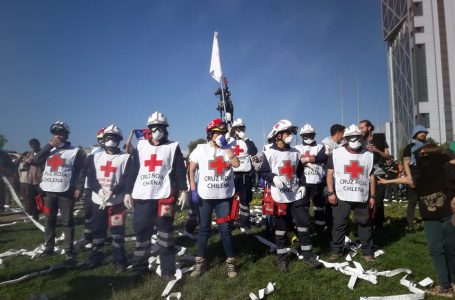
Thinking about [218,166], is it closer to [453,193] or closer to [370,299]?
[370,299]

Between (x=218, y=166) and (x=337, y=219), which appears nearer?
(x=218, y=166)

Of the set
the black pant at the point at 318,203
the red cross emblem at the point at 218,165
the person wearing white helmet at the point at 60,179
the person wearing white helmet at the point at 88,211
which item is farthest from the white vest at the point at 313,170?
the person wearing white helmet at the point at 60,179

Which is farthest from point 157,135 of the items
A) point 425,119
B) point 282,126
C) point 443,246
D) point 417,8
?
point 417,8

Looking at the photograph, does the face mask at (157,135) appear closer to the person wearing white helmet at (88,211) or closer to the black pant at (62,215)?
the person wearing white helmet at (88,211)

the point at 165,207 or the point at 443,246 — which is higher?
the point at 165,207

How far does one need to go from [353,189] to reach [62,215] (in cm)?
534

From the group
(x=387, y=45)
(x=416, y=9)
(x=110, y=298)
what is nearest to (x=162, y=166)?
(x=110, y=298)

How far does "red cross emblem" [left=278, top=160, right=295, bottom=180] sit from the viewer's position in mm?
5555

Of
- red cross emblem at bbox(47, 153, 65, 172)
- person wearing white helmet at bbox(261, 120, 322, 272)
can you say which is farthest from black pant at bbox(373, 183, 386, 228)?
red cross emblem at bbox(47, 153, 65, 172)

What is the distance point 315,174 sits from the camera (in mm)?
6988

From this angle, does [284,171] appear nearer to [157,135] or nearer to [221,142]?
[221,142]

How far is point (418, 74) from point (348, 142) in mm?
54125

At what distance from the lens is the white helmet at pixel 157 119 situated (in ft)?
17.2

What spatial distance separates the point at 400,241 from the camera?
6574 mm
